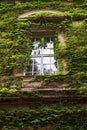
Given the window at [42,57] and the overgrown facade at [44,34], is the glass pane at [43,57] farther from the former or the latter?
the overgrown facade at [44,34]

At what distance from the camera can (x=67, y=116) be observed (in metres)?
9.27

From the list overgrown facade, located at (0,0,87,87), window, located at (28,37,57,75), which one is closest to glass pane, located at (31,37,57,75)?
window, located at (28,37,57,75)

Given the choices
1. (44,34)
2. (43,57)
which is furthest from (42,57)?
(44,34)

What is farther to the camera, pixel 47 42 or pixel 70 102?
pixel 47 42

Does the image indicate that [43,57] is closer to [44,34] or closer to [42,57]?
[42,57]

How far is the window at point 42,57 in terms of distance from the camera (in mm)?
11405

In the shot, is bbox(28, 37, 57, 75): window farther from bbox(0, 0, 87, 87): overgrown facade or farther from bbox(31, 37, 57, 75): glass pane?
bbox(0, 0, 87, 87): overgrown facade

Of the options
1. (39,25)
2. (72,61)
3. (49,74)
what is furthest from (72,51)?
(39,25)

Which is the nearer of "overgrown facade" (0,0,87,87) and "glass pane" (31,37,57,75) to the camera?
"overgrown facade" (0,0,87,87)

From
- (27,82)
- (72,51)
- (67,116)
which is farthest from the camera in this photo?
(72,51)

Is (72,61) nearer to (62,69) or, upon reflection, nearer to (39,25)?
(62,69)

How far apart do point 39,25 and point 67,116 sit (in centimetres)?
465

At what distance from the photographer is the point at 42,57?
39.4ft

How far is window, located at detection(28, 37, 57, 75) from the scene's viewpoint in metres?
11.4
